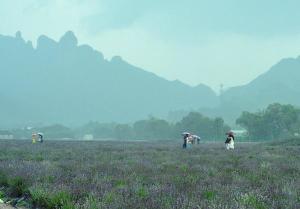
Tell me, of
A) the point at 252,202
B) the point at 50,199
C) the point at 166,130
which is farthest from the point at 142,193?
the point at 166,130

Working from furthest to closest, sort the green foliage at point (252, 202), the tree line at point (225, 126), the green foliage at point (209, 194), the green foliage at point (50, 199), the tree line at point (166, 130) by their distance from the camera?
the tree line at point (166, 130), the tree line at point (225, 126), the green foliage at point (209, 194), the green foliage at point (50, 199), the green foliage at point (252, 202)

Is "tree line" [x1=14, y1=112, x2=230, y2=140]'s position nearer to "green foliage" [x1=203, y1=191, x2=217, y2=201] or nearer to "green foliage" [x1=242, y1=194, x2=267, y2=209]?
"green foliage" [x1=203, y1=191, x2=217, y2=201]

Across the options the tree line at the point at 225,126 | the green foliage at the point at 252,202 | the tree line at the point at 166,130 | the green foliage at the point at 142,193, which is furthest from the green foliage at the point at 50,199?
the tree line at the point at 166,130

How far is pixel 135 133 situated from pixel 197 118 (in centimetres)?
3277

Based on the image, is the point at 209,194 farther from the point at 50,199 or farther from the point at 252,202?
the point at 50,199

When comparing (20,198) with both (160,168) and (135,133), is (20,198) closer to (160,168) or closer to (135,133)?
(160,168)

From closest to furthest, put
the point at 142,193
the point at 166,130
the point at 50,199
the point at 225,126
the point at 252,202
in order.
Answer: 1. the point at 252,202
2. the point at 50,199
3. the point at 142,193
4. the point at 225,126
5. the point at 166,130

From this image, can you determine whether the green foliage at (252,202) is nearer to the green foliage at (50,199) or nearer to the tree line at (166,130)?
the green foliage at (50,199)

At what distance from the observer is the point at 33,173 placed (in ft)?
43.4

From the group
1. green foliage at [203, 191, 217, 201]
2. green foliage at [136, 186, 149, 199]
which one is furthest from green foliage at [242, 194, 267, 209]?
green foliage at [136, 186, 149, 199]

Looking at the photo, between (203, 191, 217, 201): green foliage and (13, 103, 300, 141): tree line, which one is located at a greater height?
(13, 103, 300, 141): tree line

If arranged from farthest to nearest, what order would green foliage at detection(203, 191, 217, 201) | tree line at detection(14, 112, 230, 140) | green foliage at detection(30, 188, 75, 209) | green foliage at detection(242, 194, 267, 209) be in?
tree line at detection(14, 112, 230, 140), green foliage at detection(203, 191, 217, 201), green foliage at detection(30, 188, 75, 209), green foliage at detection(242, 194, 267, 209)

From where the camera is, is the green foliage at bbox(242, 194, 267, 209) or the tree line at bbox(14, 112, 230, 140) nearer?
the green foliage at bbox(242, 194, 267, 209)

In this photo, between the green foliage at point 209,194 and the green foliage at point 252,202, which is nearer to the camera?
the green foliage at point 252,202
